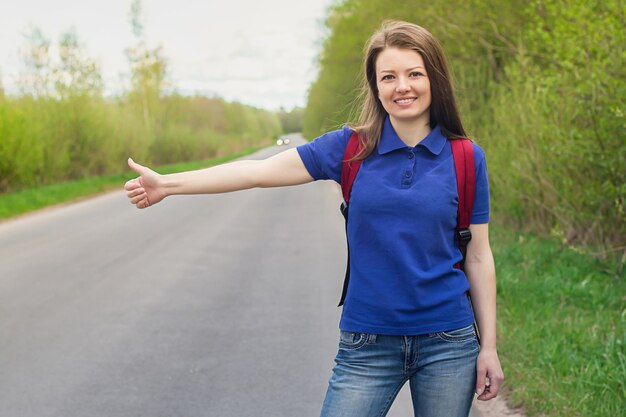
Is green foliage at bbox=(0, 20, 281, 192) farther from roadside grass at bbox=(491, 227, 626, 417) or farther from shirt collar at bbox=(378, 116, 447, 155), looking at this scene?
shirt collar at bbox=(378, 116, 447, 155)

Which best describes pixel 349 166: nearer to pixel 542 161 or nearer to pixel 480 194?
pixel 480 194

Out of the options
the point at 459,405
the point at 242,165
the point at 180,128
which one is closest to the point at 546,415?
the point at 459,405

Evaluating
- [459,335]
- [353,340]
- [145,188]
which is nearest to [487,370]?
[459,335]

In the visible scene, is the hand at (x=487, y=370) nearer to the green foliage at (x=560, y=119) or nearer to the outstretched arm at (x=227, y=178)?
the outstretched arm at (x=227, y=178)

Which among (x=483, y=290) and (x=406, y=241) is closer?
(x=406, y=241)

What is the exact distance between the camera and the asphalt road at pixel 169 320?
4.96 meters

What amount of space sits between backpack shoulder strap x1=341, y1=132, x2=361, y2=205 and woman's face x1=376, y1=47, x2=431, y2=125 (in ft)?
0.43

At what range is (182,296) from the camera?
318 inches

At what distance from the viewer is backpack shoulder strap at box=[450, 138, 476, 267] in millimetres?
2309

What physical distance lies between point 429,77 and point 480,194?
355 mm

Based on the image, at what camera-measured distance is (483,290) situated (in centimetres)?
240

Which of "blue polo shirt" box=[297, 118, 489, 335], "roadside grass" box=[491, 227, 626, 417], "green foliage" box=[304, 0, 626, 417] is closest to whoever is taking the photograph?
"blue polo shirt" box=[297, 118, 489, 335]

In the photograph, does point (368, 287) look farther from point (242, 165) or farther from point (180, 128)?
point (180, 128)

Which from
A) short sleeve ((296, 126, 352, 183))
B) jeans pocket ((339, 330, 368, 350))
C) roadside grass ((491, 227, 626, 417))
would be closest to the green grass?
roadside grass ((491, 227, 626, 417))
